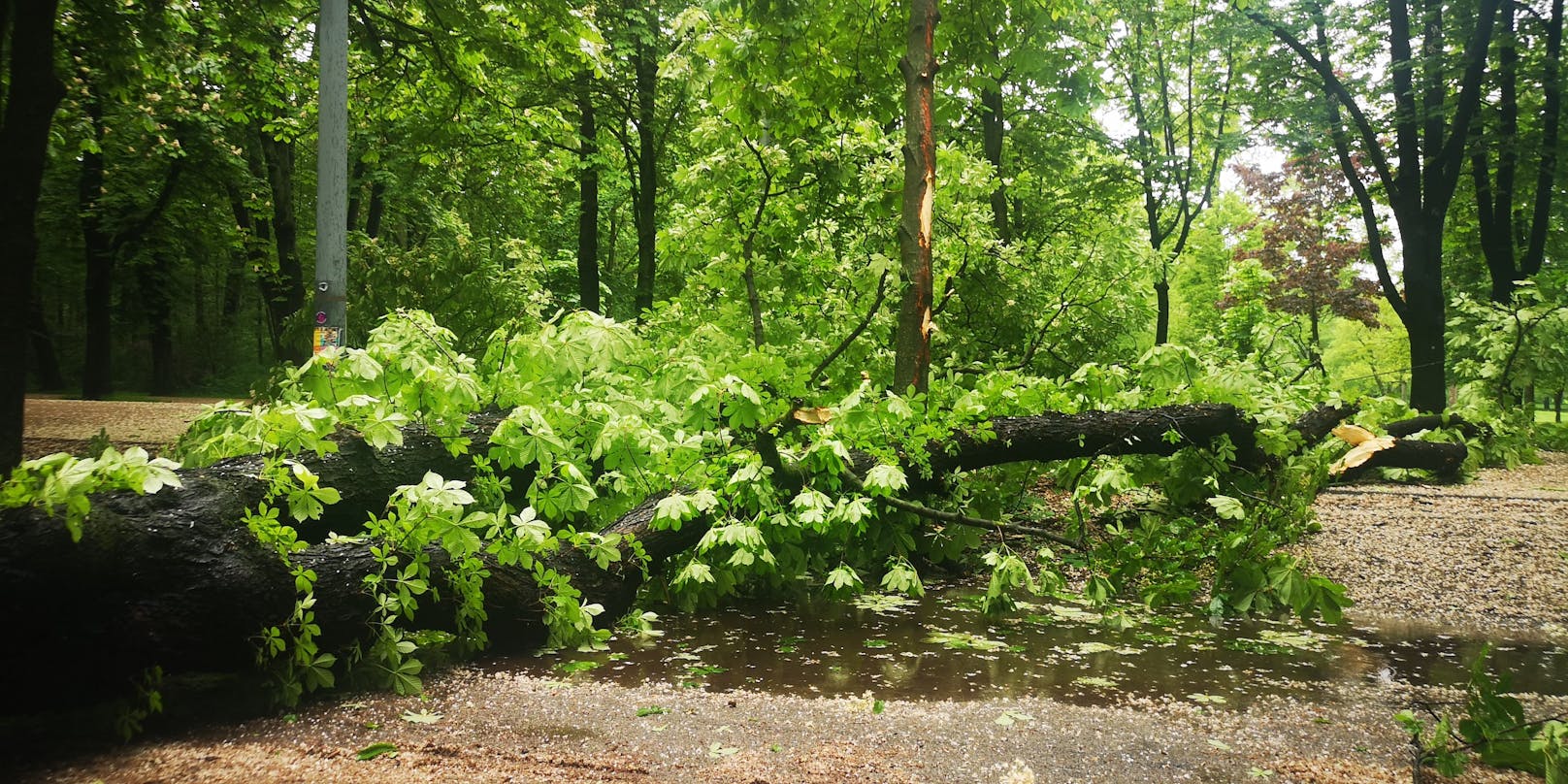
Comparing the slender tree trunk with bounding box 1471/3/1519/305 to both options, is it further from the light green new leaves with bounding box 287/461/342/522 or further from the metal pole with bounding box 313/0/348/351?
the light green new leaves with bounding box 287/461/342/522

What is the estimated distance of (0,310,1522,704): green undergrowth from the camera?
139 inches

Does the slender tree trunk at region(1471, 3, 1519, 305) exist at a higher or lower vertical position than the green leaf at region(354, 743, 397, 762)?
higher

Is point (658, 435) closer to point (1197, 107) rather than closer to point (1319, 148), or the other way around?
point (1319, 148)

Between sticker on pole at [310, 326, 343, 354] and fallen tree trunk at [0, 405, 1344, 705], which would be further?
sticker on pole at [310, 326, 343, 354]

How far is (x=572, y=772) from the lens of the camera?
2.72 meters

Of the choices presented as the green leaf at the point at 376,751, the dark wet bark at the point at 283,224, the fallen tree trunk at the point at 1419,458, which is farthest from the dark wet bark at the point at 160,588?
the dark wet bark at the point at 283,224

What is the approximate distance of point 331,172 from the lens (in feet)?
21.3

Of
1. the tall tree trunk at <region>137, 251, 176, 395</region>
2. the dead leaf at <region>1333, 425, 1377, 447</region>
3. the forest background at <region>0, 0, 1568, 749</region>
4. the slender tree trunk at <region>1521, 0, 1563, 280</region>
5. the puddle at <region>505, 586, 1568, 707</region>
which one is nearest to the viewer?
the puddle at <region>505, 586, 1568, 707</region>

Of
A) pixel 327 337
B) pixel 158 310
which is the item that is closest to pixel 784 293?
pixel 327 337

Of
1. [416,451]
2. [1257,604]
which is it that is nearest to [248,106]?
[416,451]

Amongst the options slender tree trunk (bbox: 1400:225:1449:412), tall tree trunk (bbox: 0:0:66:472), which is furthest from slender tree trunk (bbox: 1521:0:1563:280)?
tall tree trunk (bbox: 0:0:66:472)

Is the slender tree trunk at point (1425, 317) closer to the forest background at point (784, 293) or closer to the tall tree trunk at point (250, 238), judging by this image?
the forest background at point (784, 293)

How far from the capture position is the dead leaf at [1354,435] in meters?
7.86

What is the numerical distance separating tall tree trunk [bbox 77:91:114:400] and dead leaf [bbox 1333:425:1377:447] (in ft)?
69.9
